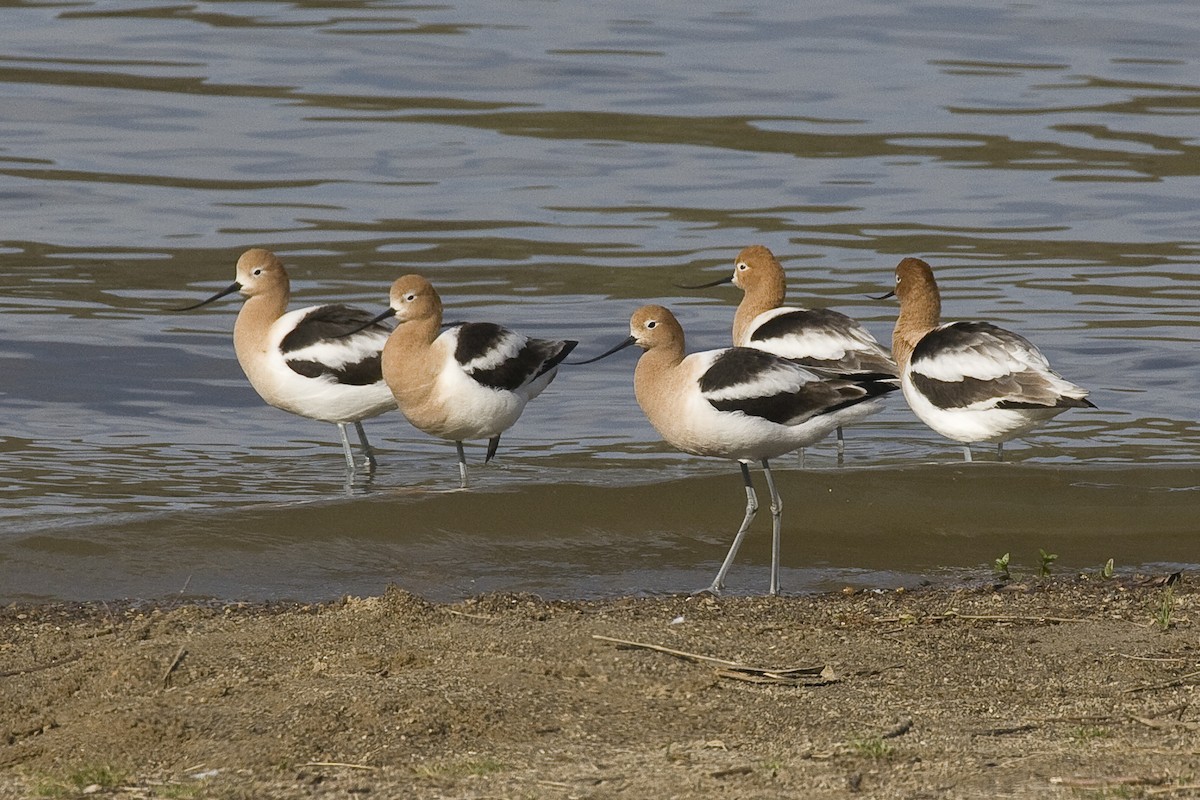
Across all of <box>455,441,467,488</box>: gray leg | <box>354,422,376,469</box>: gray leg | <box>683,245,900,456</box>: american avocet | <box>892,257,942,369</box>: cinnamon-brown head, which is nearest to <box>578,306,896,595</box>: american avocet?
<box>455,441,467,488</box>: gray leg

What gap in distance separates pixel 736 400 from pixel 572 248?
9.71 meters

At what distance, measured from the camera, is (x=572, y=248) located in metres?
18.0

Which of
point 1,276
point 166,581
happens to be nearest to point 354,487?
point 166,581

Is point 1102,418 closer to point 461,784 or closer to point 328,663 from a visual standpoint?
point 328,663

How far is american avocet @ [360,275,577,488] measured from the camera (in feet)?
34.1

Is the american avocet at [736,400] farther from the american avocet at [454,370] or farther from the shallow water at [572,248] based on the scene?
the american avocet at [454,370]

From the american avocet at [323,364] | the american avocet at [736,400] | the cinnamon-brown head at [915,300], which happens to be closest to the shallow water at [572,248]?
the american avocet at [323,364]

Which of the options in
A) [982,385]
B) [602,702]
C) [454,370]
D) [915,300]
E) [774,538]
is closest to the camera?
[602,702]

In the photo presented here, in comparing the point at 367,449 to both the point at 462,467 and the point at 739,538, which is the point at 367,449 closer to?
the point at 462,467

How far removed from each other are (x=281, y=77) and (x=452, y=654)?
21.1 meters

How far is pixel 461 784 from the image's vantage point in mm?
4648

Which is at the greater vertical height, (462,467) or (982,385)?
(982,385)

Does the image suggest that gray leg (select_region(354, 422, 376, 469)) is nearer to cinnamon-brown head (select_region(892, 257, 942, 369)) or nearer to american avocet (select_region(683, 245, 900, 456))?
american avocet (select_region(683, 245, 900, 456))

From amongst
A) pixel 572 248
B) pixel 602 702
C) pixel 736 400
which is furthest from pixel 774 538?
pixel 572 248
